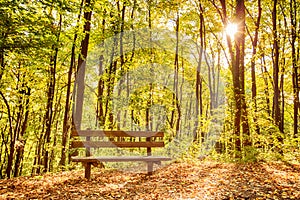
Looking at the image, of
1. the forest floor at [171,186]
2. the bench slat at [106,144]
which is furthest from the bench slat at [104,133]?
the forest floor at [171,186]

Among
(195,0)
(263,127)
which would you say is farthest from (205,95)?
(263,127)

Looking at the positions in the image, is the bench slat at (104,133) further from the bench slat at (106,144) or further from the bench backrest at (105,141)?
the bench slat at (106,144)

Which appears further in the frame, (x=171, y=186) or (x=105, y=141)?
(x=105, y=141)

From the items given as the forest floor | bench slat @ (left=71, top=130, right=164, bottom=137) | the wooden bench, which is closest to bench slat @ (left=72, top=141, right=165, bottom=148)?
the wooden bench

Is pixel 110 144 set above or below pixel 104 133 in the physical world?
below

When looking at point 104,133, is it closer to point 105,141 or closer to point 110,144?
point 105,141

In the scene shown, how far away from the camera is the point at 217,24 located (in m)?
17.6

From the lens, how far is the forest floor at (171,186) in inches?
182

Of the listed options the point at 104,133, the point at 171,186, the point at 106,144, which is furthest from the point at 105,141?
the point at 171,186

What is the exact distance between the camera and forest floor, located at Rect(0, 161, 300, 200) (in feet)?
15.2

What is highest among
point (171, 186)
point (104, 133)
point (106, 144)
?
point (104, 133)

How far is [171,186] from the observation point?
542cm

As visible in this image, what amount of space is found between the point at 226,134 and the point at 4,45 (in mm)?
7499

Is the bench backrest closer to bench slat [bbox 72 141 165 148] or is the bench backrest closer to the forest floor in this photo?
bench slat [bbox 72 141 165 148]
